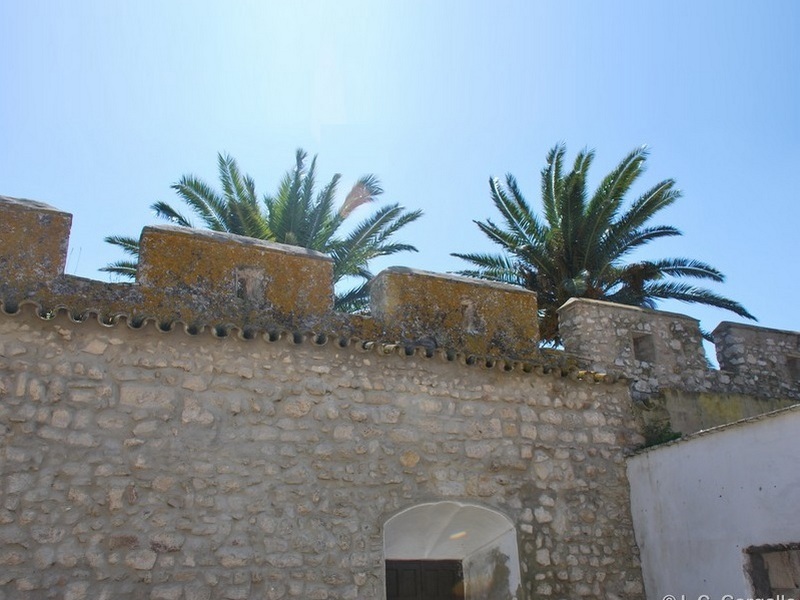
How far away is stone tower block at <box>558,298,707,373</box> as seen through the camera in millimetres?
8477

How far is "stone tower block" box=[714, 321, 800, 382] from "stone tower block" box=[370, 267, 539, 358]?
2605mm

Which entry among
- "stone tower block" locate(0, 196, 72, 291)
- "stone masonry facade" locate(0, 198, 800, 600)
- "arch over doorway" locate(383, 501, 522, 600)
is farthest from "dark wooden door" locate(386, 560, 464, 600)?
"stone tower block" locate(0, 196, 72, 291)

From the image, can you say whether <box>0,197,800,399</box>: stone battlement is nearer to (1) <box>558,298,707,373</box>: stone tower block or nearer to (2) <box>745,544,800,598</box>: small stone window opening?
(1) <box>558,298,707,373</box>: stone tower block

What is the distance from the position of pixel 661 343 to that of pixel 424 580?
12.4 feet

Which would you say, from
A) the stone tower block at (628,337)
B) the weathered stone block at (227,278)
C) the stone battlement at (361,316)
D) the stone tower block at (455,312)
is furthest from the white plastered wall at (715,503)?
the weathered stone block at (227,278)

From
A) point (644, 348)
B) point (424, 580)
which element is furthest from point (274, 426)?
point (644, 348)

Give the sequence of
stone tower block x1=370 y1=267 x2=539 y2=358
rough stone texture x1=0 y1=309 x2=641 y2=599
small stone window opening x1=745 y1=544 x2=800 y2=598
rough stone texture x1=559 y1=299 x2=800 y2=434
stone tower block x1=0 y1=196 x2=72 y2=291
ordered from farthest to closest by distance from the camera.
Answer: rough stone texture x1=559 y1=299 x2=800 y2=434, stone tower block x1=370 y1=267 x2=539 y2=358, stone tower block x1=0 y1=196 x2=72 y2=291, small stone window opening x1=745 y1=544 x2=800 y2=598, rough stone texture x1=0 y1=309 x2=641 y2=599

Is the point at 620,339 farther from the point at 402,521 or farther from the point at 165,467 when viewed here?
the point at 165,467

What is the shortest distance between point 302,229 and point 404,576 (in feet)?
25.8

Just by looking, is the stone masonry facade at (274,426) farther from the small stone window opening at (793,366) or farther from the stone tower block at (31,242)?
the small stone window opening at (793,366)

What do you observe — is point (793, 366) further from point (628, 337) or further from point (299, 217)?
point (299, 217)

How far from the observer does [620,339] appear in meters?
8.61

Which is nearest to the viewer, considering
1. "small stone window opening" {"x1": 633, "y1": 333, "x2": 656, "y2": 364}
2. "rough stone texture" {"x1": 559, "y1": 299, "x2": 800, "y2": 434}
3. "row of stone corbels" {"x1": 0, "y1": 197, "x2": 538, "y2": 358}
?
"row of stone corbels" {"x1": 0, "y1": 197, "x2": 538, "y2": 358}

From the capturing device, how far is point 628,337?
866 centimetres
